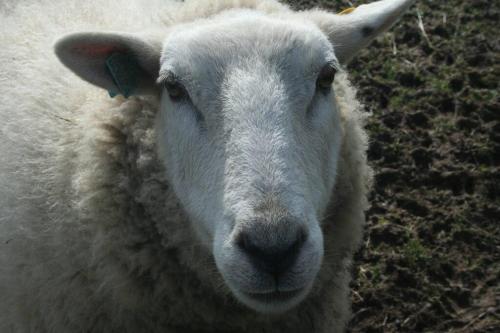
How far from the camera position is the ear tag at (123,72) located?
3293 millimetres

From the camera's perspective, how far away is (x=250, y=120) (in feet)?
9.50

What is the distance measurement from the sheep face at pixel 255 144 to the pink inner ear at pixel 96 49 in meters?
0.26

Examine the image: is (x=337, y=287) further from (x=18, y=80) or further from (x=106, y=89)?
(x=18, y=80)

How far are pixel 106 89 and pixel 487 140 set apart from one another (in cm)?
319

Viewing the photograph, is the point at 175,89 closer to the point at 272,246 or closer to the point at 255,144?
the point at 255,144

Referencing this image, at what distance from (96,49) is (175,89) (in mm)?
462

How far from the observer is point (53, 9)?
421 centimetres

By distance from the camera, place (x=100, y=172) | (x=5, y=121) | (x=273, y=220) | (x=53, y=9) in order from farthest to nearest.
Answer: (x=53, y=9), (x=5, y=121), (x=100, y=172), (x=273, y=220)

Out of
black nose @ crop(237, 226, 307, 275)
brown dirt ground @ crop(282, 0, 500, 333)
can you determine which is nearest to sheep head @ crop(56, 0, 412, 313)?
black nose @ crop(237, 226, 307, 275)

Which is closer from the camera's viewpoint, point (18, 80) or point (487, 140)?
point (18, 80)

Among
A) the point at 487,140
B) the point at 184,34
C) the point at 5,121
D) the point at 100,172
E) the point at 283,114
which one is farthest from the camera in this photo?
the point at 487,140

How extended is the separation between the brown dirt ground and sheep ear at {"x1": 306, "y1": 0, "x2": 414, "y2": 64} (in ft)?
5.94

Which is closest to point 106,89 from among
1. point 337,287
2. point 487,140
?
point 337,287

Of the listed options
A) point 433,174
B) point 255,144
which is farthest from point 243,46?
point 433,174
